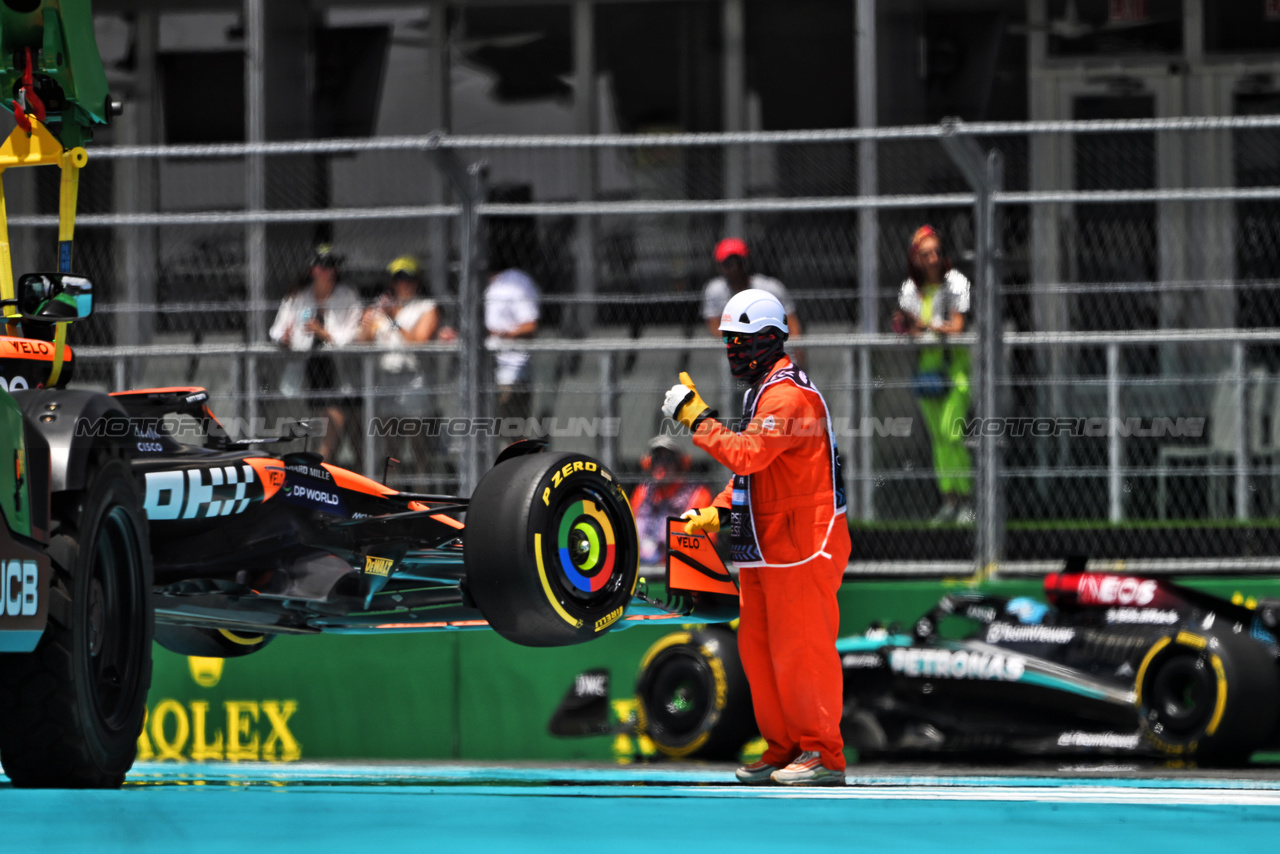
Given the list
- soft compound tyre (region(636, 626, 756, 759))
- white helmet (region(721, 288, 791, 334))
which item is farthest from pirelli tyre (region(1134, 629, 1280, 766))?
white helmet (region(721, 288, 791, 334))

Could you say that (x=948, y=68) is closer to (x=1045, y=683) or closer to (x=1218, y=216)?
(x=1218, y=216)

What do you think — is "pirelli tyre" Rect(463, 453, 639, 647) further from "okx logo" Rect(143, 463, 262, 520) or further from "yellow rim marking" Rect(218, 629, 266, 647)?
"yellow rim marking" Rect(218, 629, 266, 647)

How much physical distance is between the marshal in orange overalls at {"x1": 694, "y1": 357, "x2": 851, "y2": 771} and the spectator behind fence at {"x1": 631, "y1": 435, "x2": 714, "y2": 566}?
2.79m

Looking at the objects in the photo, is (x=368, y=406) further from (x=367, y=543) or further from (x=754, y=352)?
(x=754, y=352)

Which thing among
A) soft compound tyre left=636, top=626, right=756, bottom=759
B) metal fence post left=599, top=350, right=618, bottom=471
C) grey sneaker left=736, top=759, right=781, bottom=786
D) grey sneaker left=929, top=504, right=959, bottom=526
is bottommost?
soft compound tyre left=636, top=626, right=756, bottom=759

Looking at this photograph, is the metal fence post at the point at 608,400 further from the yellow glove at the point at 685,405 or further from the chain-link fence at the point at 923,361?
the yellow glove at the point at 685,405

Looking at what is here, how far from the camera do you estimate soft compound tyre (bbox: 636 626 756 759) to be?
8.93m

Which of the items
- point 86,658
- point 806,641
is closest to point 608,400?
point 806,641

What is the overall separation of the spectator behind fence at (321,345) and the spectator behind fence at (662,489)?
5.06 feet

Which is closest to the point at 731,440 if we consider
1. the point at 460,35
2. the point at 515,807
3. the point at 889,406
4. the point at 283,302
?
the point at 515,807

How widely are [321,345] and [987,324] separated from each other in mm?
3382

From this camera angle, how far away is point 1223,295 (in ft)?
30.4

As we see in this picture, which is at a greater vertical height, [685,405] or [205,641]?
[685,405]

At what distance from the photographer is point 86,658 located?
16.3ft
